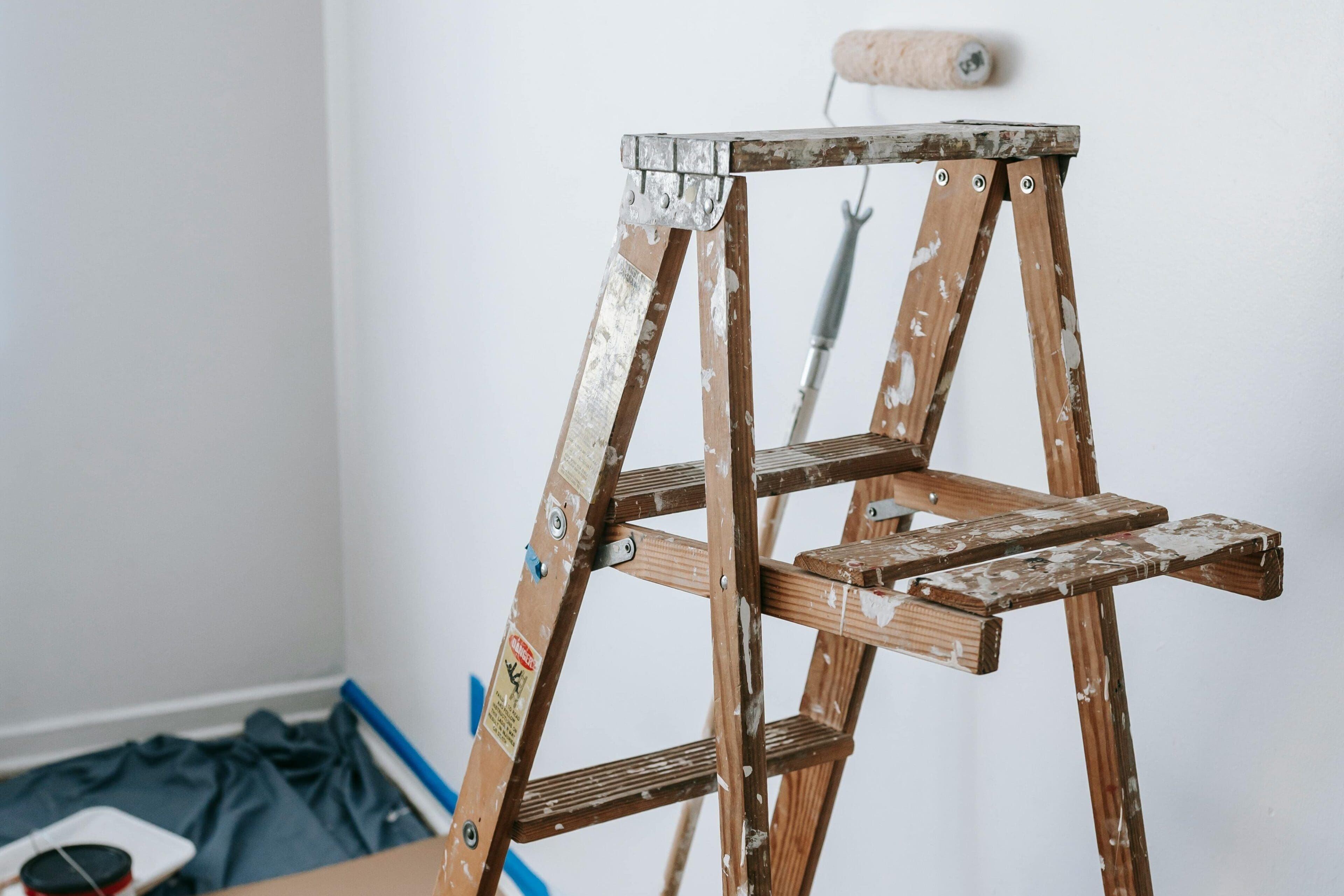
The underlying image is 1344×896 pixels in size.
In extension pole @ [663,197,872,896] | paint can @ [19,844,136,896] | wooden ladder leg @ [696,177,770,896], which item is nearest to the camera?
wooden ladder leg @ [696,177,770,896]

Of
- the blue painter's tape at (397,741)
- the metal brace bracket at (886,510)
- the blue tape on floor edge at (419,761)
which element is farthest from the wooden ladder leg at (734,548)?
the blue painter's tape at (397,741)

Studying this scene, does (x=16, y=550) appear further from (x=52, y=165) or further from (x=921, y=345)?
(x=921, y=345)

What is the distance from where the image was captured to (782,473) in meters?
0.91

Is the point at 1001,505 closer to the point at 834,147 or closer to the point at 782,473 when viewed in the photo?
the point at 782,473

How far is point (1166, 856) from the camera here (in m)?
1.03

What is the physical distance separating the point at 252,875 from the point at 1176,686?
184 centimetres

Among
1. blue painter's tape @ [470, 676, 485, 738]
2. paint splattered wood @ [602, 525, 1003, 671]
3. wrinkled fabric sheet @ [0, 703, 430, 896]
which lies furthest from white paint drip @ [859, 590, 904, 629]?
wrinkled fabric sheet @ [0, 703, 430, 896]

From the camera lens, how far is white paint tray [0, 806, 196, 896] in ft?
6.97

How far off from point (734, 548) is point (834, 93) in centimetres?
69

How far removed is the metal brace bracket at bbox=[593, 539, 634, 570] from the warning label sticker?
8 centimetres

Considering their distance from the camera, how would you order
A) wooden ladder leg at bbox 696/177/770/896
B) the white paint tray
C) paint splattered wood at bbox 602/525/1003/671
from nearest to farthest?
paint splattered wood at bbox 602/525/1003/671, wooden ladder leg at bbox 696/177/770/896, the white paint tray

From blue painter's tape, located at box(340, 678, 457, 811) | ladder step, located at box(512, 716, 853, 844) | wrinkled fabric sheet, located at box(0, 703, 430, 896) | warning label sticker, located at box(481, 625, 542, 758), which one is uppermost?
warning label sticker, located at box(481, 625, 542, 758)

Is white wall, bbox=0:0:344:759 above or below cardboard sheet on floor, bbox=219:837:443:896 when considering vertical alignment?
above

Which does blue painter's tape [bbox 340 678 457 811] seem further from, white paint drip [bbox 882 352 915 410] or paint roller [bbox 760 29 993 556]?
white paint drip [bbox 882 352 915 410]
